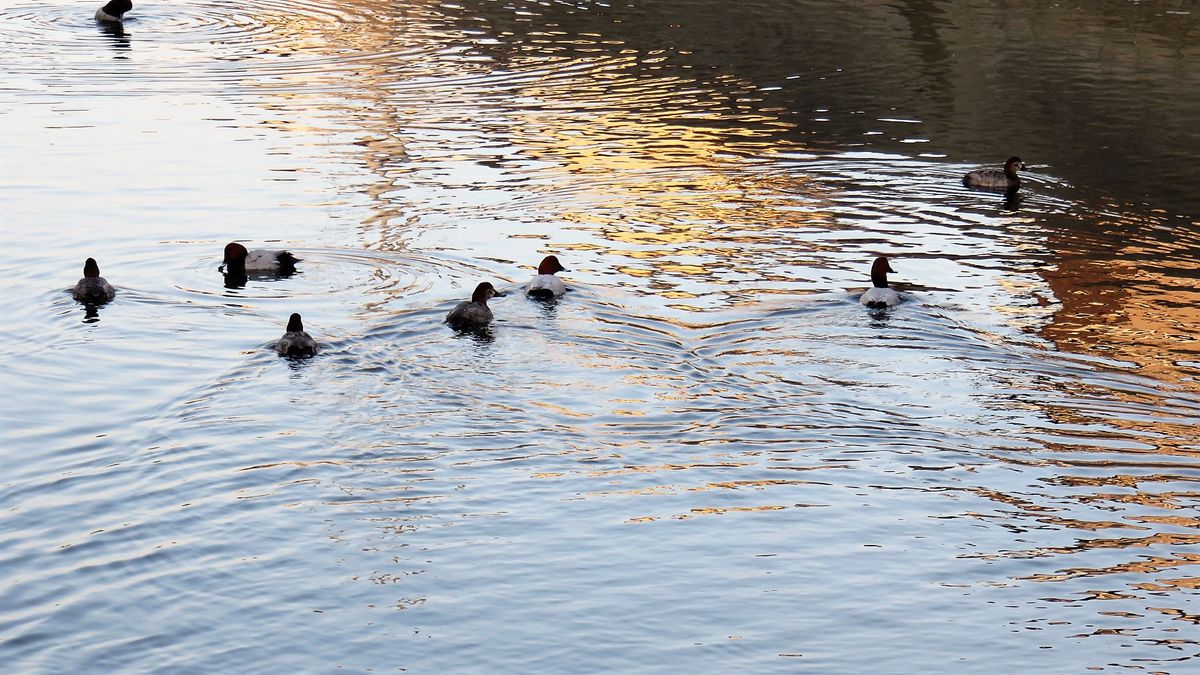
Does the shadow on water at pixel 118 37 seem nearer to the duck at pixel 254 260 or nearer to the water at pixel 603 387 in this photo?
the water at pixel 603 387

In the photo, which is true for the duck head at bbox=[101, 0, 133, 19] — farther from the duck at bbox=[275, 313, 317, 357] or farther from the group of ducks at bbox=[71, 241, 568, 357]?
the duck at bbox=[275, 313, 317, 357]

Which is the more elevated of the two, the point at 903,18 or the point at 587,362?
the point at 903,18

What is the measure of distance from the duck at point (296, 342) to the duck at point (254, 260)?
3311 mm

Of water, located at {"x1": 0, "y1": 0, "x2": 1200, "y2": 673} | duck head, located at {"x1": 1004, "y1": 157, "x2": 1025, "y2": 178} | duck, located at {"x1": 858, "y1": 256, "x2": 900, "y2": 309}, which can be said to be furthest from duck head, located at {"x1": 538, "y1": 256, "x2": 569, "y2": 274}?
duck head, located at {"x1": 1004, "y1": 157, "x2": 1025, "y2": 178}

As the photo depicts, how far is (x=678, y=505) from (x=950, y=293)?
22.6ft

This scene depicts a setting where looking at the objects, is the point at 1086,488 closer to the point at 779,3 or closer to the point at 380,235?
the point at 380,235

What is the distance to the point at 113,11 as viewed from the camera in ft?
123

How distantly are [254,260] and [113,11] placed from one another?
819 inches

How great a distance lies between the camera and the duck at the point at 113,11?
3728 centimetres

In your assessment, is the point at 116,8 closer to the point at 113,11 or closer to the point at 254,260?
the point at 113,11

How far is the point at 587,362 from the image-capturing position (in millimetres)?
16000

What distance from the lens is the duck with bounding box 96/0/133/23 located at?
1468 inches

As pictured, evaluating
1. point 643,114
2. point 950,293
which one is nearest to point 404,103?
point 643,114

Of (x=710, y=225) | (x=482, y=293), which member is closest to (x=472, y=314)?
(x=482, y=293)
